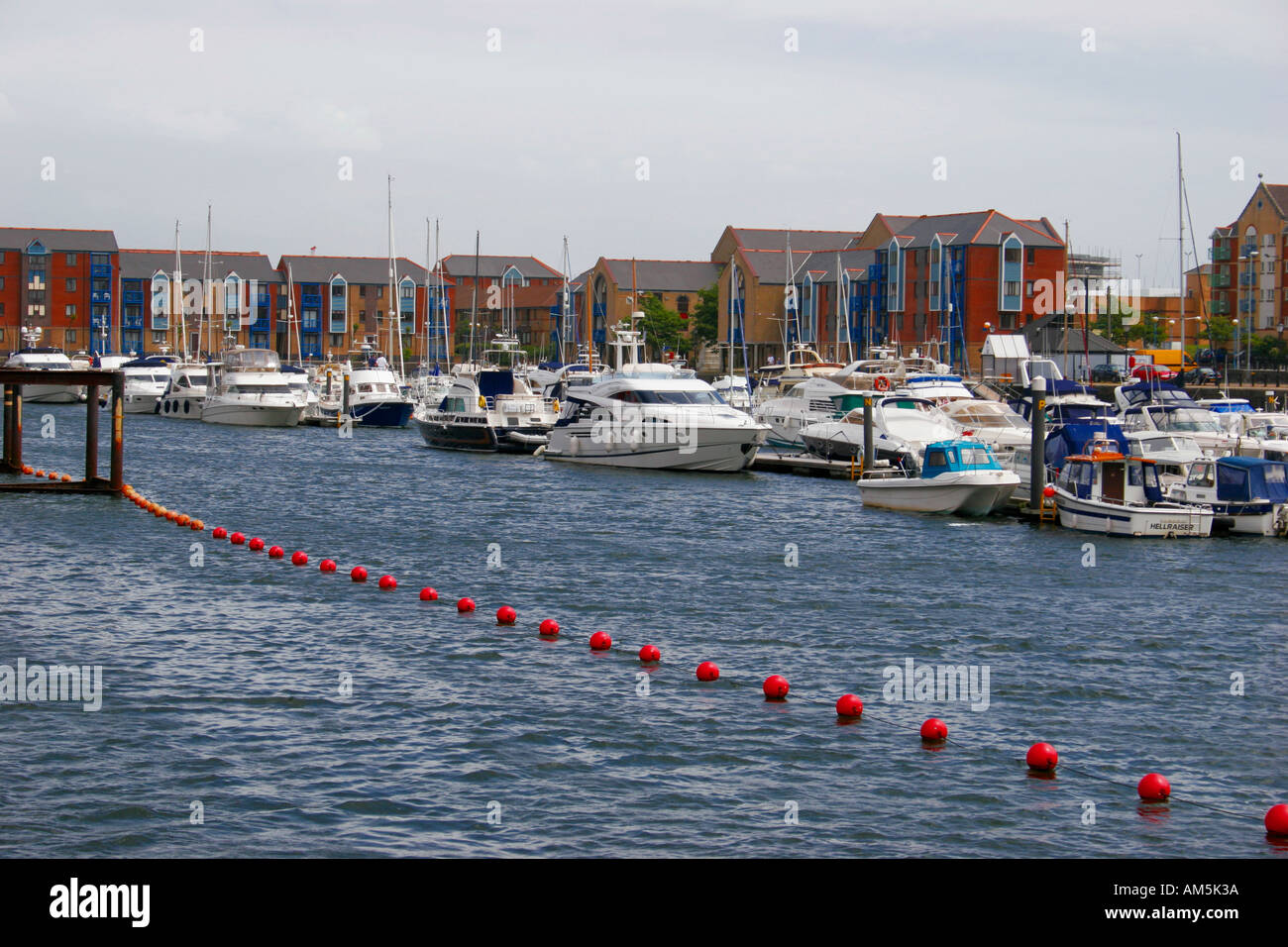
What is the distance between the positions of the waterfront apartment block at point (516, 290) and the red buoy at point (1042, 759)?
154 meters

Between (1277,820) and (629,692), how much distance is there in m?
8.68

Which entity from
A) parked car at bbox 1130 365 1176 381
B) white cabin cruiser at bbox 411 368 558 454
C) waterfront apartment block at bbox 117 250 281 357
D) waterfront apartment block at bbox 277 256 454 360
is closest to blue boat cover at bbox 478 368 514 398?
white cabin cruiser at bbox 411 368 558 454

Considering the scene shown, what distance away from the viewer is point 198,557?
31406mm

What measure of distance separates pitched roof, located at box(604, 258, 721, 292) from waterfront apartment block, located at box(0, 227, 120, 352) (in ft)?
188

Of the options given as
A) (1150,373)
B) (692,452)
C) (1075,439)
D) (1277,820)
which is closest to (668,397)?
(692,452)

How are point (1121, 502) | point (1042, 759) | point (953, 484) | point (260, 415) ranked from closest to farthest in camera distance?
point (1042, 759), point (1121, 502), point (953, 484), point (260, 415)

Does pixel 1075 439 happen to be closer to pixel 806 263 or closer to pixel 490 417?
pixel 490 417

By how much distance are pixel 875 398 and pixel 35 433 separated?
46.3m

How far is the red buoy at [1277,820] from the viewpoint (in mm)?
14250

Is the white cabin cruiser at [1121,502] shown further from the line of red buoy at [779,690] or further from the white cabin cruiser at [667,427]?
the line of red buoy at [779,690]

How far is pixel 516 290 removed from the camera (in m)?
175

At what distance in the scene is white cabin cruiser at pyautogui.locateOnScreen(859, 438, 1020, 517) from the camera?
132 feet

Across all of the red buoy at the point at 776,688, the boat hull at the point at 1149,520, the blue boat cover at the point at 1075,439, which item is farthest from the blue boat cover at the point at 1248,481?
A: the red buoy at the point at 776,688

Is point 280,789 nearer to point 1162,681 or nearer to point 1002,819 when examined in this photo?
point 1002,819
